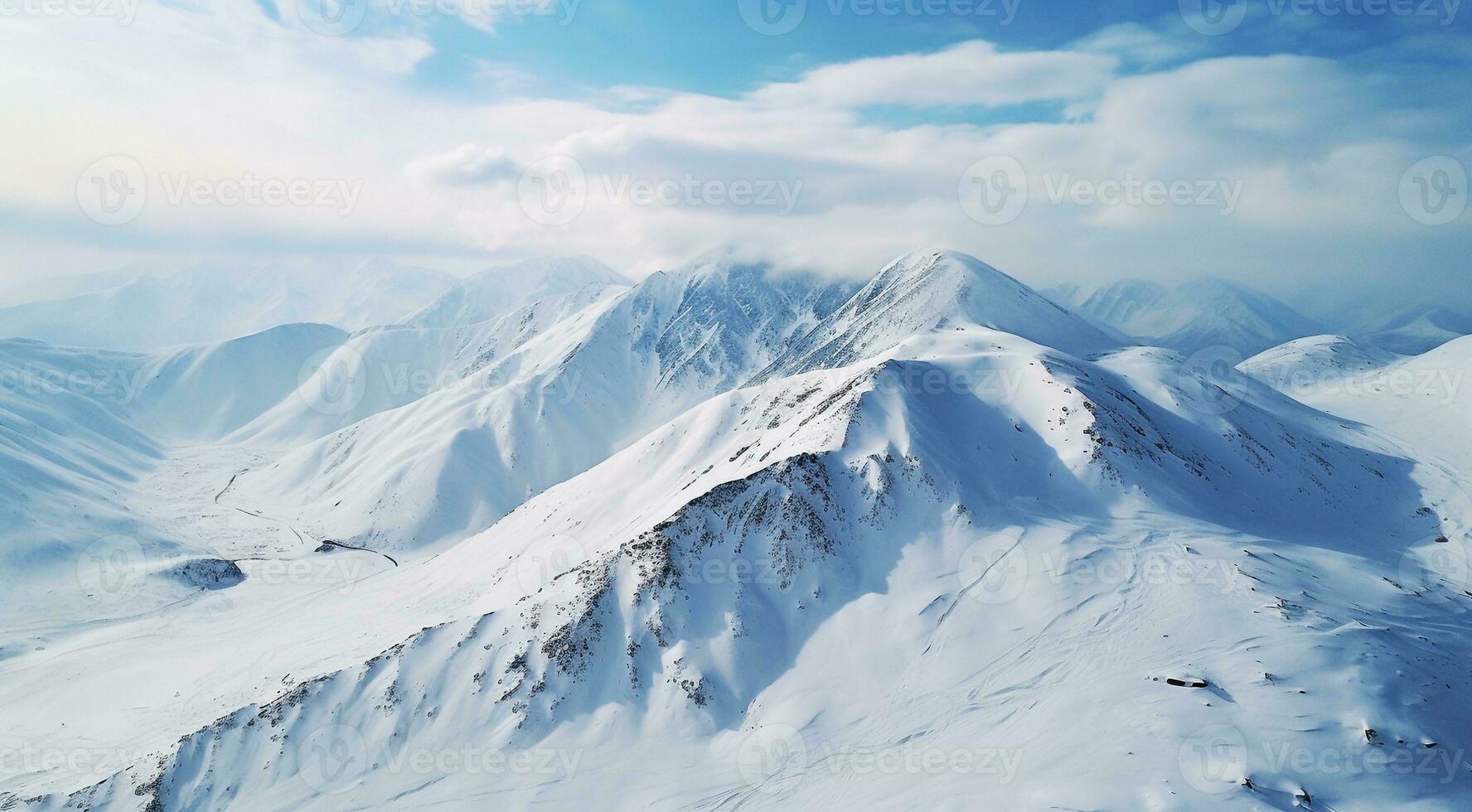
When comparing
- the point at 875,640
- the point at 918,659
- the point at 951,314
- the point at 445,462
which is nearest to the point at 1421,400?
the point at 951,314

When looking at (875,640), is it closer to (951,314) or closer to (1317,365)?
(951,314)

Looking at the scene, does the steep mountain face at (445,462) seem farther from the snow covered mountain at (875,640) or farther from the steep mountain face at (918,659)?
the steep mountain face at (918,659)

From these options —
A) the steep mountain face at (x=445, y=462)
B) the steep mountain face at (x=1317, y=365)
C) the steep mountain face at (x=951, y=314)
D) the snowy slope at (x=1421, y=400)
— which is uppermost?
the steep mountain face at (x=951, y=314)

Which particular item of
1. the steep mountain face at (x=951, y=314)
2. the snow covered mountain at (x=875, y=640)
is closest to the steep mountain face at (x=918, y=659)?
the snow covered mountain at (x=875, y=640)

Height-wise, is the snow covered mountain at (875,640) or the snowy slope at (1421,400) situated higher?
the snow covered mountain at (875,640)

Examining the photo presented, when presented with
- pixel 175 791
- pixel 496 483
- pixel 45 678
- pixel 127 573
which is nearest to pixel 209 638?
pixel 45 678

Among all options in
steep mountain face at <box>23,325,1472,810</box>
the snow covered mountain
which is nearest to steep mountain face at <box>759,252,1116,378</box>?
the snow covered mountain

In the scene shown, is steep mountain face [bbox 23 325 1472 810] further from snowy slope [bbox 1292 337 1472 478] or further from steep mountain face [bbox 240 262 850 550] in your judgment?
steep mountain face [bbox 240 262 850 550]
